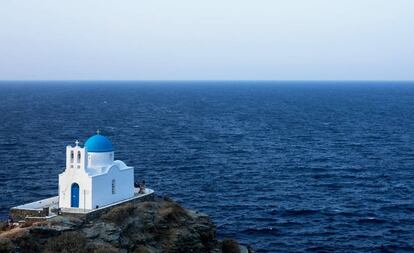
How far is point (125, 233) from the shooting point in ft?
148

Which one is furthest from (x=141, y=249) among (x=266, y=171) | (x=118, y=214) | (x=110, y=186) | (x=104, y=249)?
(x=266, y=171)

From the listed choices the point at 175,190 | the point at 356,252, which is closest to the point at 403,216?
the point at 356,252

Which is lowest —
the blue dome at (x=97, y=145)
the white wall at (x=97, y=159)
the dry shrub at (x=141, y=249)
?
the dry shrub at (x=141, y=249)

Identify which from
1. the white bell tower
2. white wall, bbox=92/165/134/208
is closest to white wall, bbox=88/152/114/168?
white wall, bbox=92/165/134/208

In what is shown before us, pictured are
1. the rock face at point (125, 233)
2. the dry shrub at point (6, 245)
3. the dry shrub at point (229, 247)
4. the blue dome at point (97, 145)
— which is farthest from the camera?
the dry shrub at point (229, 247)

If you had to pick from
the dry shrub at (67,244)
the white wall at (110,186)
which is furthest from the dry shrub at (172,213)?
the dry shrub at (67,244)

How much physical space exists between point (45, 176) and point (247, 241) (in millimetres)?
37781

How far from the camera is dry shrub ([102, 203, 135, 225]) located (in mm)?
46500

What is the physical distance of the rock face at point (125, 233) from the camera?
40562 mm

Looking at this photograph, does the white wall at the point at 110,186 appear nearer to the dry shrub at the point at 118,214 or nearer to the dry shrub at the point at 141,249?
the dry shrub at the point at 118,214

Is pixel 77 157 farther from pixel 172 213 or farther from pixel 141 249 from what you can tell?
pixel 141 249

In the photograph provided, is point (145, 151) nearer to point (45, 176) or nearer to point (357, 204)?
point (45, 176)

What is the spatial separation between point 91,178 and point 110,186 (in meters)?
2.85

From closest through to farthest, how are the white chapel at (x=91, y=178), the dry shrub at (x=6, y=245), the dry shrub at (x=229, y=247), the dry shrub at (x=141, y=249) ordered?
1. the dry shrub at (x=6, y=245)
2. the dry shrub at (x=141, y=249)
3. the white chapel at (x=91, y=178)
4. the dry shrub at (x=229, y=247)
